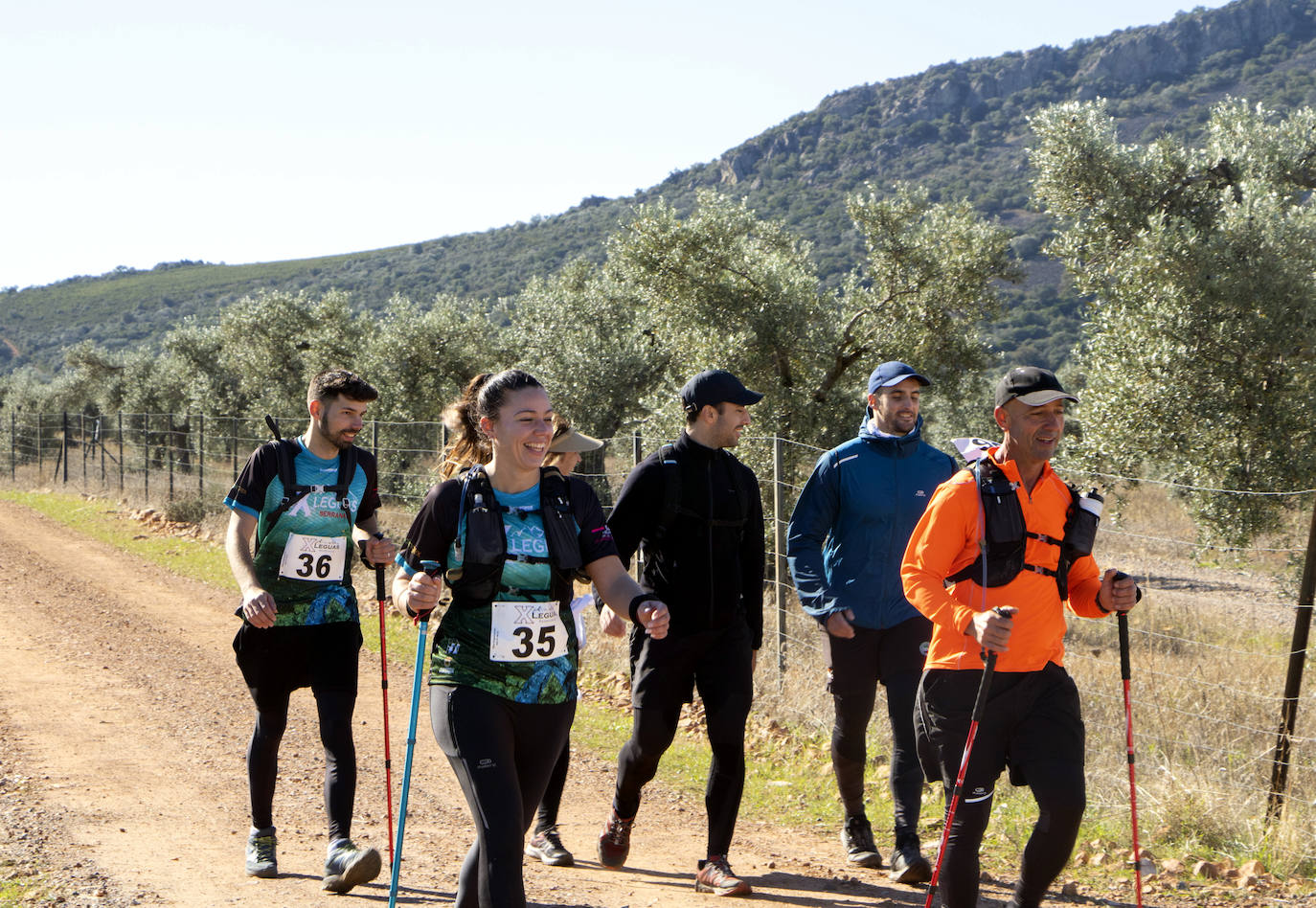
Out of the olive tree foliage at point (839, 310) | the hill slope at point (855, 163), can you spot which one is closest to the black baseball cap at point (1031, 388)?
the olive tree foliage at point (839, 310)

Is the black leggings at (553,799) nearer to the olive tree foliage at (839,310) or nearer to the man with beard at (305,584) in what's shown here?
the man with beard at (305,584)

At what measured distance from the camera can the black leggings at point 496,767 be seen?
3.33 meters

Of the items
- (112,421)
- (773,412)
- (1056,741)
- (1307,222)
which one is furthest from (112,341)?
(1056,741)

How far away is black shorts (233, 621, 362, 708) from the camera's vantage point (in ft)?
16.5

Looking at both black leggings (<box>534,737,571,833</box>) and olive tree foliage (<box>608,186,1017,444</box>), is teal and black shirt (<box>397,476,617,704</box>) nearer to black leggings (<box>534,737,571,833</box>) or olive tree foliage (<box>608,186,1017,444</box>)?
black leggings (<box>534,737,571,833</box>)

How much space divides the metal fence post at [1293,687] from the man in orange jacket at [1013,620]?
243cm

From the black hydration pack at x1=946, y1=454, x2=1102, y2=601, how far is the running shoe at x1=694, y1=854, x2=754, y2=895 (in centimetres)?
188

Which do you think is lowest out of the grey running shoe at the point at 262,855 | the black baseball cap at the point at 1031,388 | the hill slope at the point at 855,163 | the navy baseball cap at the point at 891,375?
the grey running shoe at the point at 262,855

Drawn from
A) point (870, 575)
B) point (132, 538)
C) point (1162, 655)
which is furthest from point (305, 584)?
point (132, 538)

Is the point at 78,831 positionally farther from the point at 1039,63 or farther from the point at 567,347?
the point at 1039,63

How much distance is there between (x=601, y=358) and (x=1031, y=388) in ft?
59.1

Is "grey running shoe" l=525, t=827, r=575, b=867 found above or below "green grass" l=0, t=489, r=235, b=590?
below

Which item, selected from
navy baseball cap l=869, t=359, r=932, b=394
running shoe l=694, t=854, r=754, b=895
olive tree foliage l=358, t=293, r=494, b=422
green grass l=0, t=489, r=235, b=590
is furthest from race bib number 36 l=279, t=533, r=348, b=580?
olive tree foliage l=358, t=293, r=494, b=422

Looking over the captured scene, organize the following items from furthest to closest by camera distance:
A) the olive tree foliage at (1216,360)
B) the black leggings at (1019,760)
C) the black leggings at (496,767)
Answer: the olive tree foliage at (1216,360) < the black leggings at (1019,760) < the black leggings at (496,767)
